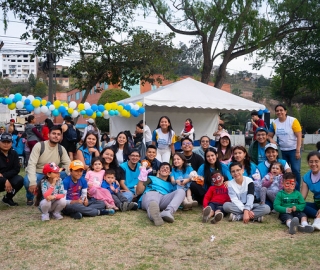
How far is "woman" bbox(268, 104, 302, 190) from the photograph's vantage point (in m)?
6.57

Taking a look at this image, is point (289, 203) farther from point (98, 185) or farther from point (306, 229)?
point (98, 185)

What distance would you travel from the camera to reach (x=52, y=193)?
5102mm

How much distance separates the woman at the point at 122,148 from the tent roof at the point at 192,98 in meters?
4.23

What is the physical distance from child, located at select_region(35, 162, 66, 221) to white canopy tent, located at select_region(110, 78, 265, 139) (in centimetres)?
625

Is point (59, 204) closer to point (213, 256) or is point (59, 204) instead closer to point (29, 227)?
point (29, 227)

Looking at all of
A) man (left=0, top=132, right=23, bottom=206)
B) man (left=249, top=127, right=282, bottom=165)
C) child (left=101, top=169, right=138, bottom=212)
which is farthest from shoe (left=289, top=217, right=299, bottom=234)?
man (left=0, top=132, right=23, bottom=206)

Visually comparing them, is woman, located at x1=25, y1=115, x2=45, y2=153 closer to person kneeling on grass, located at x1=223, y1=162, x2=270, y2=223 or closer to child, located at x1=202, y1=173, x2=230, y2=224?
child, located at x1=202, y1=173, x2=230, y2=224

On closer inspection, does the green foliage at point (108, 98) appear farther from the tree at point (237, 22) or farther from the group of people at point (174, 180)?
the group of people at point (174, 180)

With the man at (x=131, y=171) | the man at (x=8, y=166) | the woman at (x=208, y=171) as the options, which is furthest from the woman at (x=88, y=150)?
the woman at (x=208, y=171)

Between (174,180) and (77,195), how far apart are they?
144cm

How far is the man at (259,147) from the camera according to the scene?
648 cm

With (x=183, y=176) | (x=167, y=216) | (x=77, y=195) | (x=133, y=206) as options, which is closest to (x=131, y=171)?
(x=133, y=206)

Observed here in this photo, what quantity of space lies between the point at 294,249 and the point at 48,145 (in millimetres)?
3760

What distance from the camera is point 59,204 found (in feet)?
16.9
